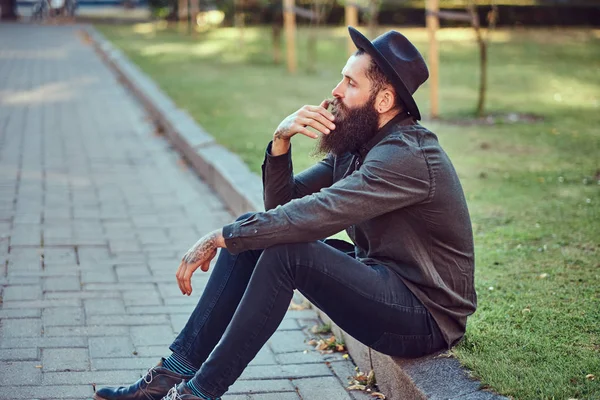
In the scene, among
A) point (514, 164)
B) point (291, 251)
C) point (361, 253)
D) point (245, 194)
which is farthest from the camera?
point (514, 164)

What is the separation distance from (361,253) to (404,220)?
33cm

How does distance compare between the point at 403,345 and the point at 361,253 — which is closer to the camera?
the point at 403,345

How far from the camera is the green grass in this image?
135 inches

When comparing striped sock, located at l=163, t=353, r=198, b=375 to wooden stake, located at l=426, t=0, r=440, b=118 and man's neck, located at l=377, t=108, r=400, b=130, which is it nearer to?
man's neck, located at l=377, t=108, r=400, b=130

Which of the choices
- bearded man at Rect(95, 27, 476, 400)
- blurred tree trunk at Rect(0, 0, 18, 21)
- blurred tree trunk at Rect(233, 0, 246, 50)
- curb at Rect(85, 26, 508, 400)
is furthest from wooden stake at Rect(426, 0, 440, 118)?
blurred tree trunk at Rect(0, 0, 18, 21)

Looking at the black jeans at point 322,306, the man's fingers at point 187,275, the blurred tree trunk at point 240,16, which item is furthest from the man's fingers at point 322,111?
the blurred tree trunk at point 240,16

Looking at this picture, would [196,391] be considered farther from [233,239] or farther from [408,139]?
[408,139]

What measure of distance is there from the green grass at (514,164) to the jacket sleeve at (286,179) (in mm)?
914

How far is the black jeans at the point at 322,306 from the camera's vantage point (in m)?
3.14

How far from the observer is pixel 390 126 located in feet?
11.2

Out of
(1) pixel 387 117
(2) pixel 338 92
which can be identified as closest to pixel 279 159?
(2) pixel 338 92

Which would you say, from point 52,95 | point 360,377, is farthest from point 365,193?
point 52,95

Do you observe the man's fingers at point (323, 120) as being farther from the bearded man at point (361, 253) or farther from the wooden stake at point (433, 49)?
the wooden stake at point (433, 49)

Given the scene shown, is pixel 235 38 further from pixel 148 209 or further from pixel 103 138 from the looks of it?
pixel 148 209
